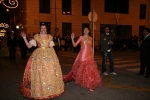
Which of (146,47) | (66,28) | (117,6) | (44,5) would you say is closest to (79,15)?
(66,28)

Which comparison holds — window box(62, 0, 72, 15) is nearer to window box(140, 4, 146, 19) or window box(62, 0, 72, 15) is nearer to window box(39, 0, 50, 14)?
window box(39, 0, 50, 14)

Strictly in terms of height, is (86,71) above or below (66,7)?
below

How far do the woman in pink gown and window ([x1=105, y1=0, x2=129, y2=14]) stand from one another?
23677mm

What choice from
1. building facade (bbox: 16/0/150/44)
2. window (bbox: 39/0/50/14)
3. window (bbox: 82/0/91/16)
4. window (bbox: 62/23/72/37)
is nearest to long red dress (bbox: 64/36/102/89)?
building facade (bbox: 16/0/150/44)

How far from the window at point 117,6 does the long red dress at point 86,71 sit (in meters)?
23.7

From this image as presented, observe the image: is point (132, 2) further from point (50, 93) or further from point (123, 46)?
point (50, 93)

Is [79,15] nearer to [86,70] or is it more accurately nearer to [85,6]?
[85,6]

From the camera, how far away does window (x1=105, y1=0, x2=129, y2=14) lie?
96.1 ft

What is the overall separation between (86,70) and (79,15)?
71.3 ft

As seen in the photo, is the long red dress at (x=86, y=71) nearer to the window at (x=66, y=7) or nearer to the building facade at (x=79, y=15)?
the building facade at (x=79, y=15)

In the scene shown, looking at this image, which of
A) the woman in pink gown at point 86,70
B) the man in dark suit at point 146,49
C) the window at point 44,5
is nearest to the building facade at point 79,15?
the window at point 44,5

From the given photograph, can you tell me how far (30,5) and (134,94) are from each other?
20921 millimetres

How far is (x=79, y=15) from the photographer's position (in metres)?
27.2

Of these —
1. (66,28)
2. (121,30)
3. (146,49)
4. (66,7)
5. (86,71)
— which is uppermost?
(66,7)
